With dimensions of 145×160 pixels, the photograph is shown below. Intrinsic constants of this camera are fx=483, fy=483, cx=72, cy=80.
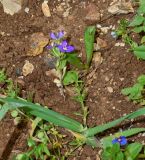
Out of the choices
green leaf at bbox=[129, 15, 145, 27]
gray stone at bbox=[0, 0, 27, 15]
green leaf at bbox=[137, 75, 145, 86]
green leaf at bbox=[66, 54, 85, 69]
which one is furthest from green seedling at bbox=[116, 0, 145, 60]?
gray stone at bbox=[0, 0, 27, 15]

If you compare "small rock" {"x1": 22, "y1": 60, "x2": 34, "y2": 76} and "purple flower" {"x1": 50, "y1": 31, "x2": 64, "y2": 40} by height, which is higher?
"purple flower" {"x1": 50, "y1": 31, "x2": 64, "y2": 40}

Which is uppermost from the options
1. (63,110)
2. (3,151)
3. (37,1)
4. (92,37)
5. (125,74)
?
(37,1)

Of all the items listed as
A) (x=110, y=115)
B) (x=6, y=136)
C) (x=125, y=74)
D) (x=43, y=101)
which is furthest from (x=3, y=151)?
(x=125, y=74)

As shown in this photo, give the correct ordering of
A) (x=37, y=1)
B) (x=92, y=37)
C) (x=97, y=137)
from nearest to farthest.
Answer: (x=97, y=137), (x=92, y=37), (x=37, y=1)

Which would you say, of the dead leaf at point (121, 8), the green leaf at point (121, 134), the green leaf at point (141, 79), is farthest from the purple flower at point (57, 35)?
the green leaf at point (121, 134)

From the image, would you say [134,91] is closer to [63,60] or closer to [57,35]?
[63,60]

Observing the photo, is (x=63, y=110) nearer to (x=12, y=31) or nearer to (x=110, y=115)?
(x=110, y=115)

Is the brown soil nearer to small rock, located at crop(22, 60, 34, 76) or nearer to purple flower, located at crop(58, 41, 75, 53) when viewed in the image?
small rock, located at crop(22, 60, 34, 76)

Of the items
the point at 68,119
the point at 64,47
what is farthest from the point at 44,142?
the point at 64,47
